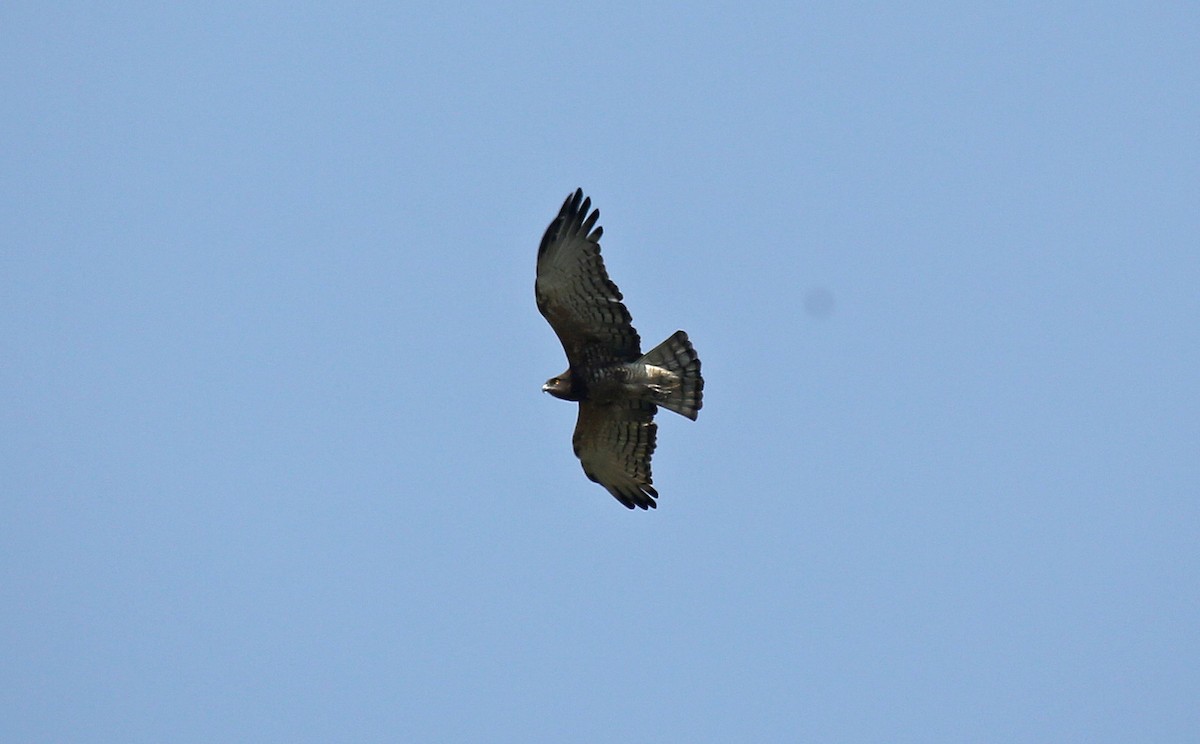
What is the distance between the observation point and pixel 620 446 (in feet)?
53.4

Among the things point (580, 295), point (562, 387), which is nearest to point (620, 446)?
point (562, 387)

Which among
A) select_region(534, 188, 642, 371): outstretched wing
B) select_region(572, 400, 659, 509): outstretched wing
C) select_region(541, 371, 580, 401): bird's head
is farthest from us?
select_region(572, 400, 659, 509): outstretched wing

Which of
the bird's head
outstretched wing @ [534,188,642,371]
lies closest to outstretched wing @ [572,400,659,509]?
the bird's head

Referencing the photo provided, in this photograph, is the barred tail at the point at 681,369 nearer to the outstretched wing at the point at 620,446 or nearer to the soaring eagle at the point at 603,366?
the soaring eagle at the point at 603,366

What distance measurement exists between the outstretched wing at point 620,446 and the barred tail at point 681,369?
34 cm

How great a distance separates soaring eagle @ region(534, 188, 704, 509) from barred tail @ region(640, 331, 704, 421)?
1 centimetres

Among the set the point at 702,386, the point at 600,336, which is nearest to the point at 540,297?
the point at 600,336

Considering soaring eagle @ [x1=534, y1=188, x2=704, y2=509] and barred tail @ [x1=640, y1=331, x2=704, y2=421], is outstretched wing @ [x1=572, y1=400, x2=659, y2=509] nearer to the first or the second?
soaring eagle @ [x1=534, y1=188, x2=704, y2=509]

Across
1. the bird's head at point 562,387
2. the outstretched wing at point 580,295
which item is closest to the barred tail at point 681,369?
the outstretched wing at point 580,295

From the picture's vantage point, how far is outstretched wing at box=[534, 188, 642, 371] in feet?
48.5

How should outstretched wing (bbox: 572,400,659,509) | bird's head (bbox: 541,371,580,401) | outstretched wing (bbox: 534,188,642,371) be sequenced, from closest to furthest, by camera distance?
outstretched wing (bbox: 534,188,642,371) < bird's head (bbox: 541,371,580,401) < outstretched wing (bbox: 572,400,659,509)

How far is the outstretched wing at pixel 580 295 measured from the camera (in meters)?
14.8

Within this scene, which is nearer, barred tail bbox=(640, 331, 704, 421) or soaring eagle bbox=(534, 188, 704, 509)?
soaring eagle bbox=(534, 188, 704, 509)

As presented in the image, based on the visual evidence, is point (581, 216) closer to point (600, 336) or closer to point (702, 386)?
point (600, 336)
